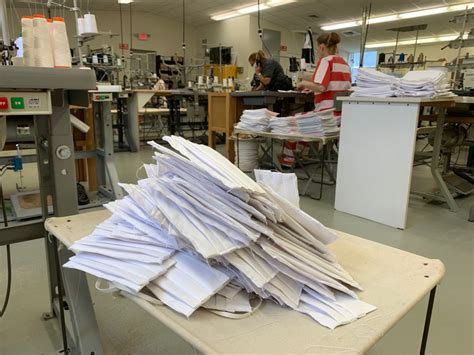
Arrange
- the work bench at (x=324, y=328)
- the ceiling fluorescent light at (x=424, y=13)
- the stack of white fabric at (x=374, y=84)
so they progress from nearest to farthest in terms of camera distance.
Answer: the work bench at (x=324, y=328), the stack of white fabric at (x=374, y=84), the ceiling fluorescent light at (x=424, y=13)

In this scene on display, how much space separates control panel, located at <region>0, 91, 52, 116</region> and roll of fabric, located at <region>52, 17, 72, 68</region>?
0.33 m

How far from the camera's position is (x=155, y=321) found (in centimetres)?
148

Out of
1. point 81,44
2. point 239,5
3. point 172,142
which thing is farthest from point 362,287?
point 239,5

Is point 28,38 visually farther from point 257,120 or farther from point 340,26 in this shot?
point 340,26

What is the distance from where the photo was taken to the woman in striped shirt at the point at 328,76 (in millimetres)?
3371

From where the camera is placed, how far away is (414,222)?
2650 millimetres

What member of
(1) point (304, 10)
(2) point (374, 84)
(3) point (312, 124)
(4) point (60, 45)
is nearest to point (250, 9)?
(1) point (304, 10)

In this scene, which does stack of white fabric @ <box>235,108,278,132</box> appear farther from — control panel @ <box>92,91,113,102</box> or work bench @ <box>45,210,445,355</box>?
work bench @ <box>45,210,445,355</box>

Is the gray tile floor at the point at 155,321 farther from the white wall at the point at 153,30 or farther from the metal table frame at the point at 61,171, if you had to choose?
the white wall at the point at 153,30

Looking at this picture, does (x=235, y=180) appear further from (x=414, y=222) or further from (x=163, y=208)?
(x=414, y=222)

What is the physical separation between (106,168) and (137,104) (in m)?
2.49

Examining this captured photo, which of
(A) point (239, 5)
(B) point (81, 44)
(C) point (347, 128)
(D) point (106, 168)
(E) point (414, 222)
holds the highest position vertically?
(A) point (239, 5)

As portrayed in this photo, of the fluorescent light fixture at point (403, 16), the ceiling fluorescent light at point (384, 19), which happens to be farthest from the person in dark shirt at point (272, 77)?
the ceiling fluorescent light at point (384, 19)

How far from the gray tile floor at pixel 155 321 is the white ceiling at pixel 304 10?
7179mm
